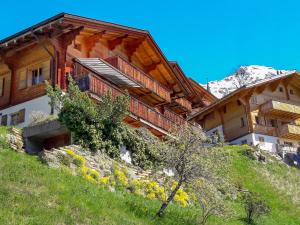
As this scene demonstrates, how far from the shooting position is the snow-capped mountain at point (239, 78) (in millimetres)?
115250

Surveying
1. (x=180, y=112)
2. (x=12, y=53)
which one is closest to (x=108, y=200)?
(x=12, y=53)

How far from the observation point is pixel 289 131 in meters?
46.8

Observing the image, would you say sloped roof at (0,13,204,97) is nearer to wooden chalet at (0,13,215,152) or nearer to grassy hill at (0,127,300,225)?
wooden chalet at (0,13,215,152)

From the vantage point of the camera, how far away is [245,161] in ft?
110

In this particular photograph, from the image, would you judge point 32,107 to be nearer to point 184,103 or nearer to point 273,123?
point 184,103

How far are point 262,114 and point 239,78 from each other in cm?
7299

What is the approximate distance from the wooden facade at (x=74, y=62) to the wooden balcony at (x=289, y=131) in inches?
683

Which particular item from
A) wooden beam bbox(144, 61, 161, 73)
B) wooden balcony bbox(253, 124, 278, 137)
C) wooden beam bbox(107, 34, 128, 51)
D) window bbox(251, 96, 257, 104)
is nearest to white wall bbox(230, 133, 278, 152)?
wooden balcony bbox(253, 124, 278, 137)

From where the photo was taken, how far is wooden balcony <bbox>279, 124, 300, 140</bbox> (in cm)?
4691

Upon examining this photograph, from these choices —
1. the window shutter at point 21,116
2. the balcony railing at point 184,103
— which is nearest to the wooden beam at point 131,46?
the balcony railing at point 184,103

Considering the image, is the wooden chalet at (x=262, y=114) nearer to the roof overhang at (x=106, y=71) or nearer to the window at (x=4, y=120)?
the roof overhang at (x=106, y=71)

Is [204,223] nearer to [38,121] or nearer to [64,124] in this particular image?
[64,124]

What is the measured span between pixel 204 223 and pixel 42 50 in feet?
54.0

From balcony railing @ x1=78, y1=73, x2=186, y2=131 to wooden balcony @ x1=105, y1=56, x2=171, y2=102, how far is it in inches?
63.8
